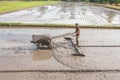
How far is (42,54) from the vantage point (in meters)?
12.8

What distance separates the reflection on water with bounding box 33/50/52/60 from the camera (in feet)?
40.0

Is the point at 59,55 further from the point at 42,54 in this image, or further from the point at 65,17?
the point at 65,17

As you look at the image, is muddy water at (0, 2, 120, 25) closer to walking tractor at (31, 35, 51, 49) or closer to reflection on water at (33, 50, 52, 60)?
walking tractor at (31, 35, 51, 49)

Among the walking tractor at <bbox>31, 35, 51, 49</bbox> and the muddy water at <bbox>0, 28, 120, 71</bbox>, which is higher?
the walking tractor at <bbox>31, 35, 51, 49</bbox>

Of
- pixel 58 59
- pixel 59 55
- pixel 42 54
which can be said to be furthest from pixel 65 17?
pixel 58 59

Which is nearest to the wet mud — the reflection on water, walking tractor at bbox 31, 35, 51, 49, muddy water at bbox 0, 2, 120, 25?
the reflection on water

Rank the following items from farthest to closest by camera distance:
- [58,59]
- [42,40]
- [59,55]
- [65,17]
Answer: [65,17] → [42,40] → [59,55] → [58,59]

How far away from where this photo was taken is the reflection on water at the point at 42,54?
40.0 feet

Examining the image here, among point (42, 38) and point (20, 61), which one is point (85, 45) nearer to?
point (42, 38)

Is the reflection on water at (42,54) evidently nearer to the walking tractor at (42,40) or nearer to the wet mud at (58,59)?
the wet mud at (58,59)

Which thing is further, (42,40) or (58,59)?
(42,40)

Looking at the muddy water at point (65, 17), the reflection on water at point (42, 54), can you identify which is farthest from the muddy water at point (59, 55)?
the muddy water at point (65, 17)

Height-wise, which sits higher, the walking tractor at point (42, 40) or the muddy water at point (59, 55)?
the walking tractor at point (42, 40)

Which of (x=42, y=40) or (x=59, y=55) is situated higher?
(x=42, y=40)
